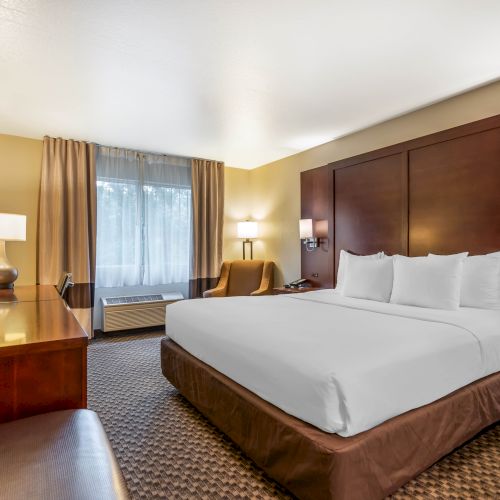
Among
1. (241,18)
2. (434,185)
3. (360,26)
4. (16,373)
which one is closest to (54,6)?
(241,18)

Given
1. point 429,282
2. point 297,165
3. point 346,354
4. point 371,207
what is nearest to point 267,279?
point 297,165

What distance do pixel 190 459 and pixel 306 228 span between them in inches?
120

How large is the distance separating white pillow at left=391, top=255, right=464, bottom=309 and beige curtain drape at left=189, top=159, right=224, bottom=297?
3.07 m

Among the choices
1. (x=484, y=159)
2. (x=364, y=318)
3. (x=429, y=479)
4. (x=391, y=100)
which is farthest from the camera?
(x=391, y=100)

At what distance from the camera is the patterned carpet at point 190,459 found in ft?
5.55

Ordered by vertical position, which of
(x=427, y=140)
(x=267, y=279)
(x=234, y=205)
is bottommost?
(x=267, y=279)

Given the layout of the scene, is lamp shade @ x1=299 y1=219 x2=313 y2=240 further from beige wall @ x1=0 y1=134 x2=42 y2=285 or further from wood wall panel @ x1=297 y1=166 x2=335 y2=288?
beige wall @ x1=0 y1=134 x2=42 y2=285

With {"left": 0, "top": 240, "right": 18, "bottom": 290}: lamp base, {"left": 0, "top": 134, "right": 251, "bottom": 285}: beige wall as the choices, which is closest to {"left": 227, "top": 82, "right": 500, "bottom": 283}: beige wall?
{"left": 0, "top": 134, "right": 251, "bottom": 285}: beige wall

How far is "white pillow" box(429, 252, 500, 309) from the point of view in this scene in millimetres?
2566

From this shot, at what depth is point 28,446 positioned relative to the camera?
960 mm

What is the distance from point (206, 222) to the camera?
5.37 m

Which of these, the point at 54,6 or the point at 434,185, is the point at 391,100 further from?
the point at 54,6

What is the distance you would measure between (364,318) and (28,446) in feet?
6.28

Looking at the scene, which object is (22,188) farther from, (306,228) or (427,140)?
(427,140)
